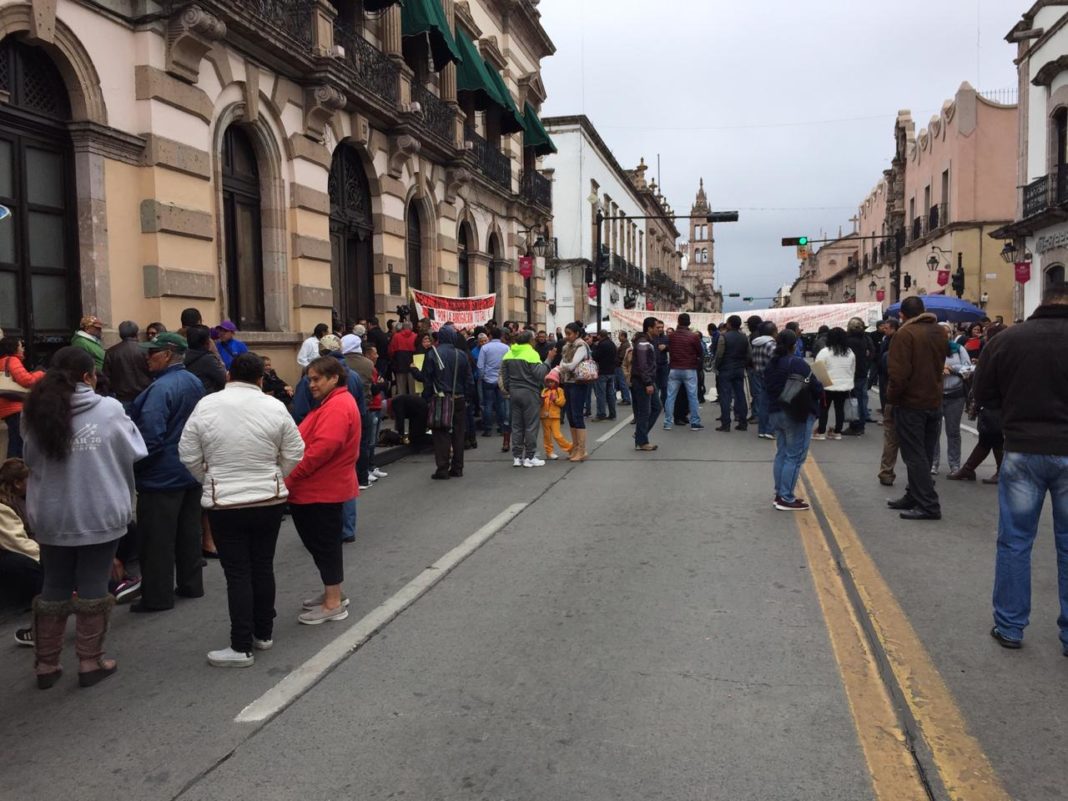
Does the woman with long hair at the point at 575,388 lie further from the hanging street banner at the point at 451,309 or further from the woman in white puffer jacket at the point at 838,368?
the hanging street banner at the point at 451,309

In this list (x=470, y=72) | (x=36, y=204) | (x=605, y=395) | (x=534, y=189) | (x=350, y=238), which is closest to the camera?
(x=36, y=204)

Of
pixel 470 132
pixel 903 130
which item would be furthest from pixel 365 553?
pixel 903 130

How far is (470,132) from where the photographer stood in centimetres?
2323

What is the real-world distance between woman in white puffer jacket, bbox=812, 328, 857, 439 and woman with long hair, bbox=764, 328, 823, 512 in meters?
4.56

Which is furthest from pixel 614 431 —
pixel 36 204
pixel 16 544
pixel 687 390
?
pixel 16 544

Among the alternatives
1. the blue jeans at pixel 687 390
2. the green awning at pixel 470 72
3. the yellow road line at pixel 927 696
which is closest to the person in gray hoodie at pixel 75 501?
the yellow road line at pixel 927 696

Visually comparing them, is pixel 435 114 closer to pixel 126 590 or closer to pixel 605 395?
pixel 605 395

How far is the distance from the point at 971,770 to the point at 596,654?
1.81 m

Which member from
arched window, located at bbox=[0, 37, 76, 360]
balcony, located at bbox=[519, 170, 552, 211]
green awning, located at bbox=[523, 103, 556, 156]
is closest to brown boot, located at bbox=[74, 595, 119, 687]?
arched window, located at bbox=[0, 37, 76, 360]

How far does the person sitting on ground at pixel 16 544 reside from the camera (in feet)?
18.0

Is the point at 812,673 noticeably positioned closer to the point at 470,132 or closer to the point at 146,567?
the point at 146,567

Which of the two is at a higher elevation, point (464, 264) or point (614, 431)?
point (464, 264)

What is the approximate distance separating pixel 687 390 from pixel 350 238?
25.3 feet

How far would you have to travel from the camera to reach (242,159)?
1401 cm
